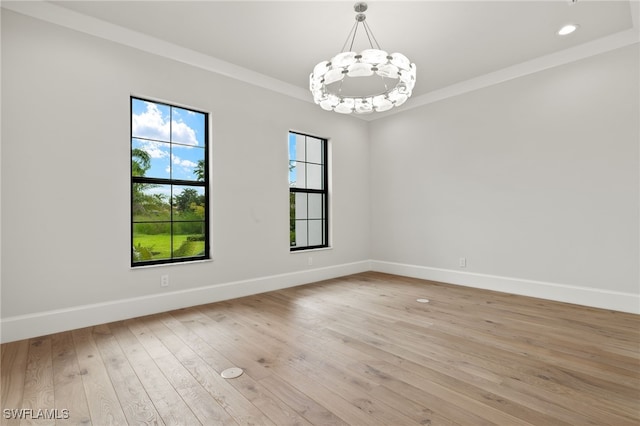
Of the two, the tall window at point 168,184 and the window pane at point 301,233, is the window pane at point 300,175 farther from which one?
the tall window at point 168,184

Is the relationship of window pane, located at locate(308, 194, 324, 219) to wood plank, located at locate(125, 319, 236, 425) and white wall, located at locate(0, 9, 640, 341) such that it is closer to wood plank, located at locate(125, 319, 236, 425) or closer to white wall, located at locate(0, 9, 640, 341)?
white wall, located at locate(0, 9, 640, 341)

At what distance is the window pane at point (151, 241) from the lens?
10.6ft

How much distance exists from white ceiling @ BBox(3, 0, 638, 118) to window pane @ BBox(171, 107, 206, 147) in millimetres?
695

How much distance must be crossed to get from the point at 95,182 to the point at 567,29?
15.7ft

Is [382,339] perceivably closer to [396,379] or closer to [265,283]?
[396,379]

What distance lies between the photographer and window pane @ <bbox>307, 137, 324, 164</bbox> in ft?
16.1

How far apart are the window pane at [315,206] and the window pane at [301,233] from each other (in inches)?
7.6

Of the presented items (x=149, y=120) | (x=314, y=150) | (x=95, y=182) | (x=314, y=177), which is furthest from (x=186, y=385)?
(x=314, y=150)

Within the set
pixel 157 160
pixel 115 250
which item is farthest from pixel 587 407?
pixel 157 160

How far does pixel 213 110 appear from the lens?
3.66 meters

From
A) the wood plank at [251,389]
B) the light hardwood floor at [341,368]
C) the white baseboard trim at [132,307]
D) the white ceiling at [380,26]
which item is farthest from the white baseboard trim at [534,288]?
the wood plank at [251,389]

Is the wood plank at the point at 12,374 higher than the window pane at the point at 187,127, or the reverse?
the window pane at the point at 187,127

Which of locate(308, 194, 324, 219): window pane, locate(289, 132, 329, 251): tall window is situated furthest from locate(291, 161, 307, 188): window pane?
locate(308, 194, 324, 219): window pane

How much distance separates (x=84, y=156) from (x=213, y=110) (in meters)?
1.40
